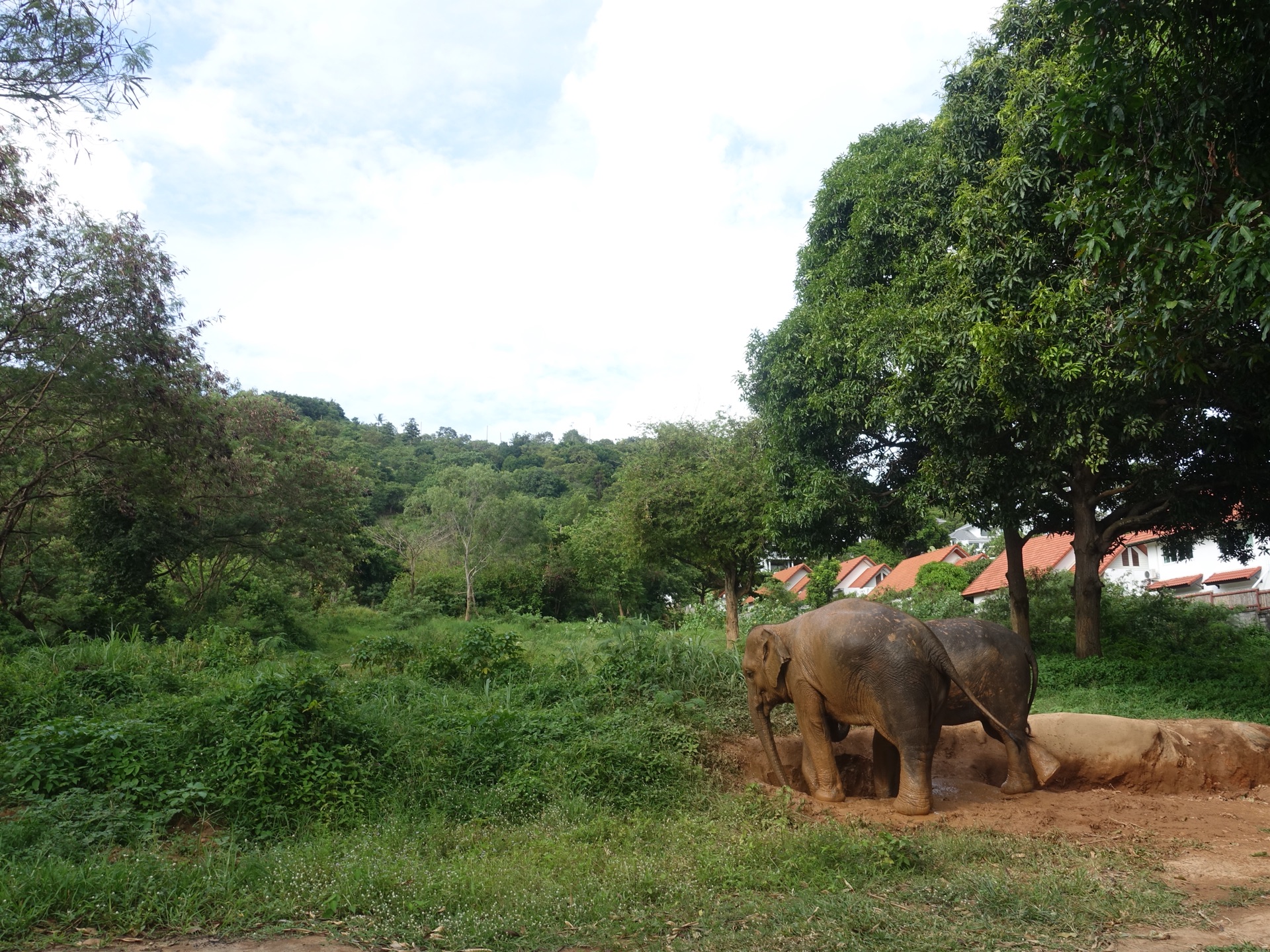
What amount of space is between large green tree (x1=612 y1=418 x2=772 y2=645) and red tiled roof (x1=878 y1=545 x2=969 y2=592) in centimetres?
2501

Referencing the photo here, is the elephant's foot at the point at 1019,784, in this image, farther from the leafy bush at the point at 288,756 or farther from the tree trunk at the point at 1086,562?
the tree trunk at the point at 1086,562

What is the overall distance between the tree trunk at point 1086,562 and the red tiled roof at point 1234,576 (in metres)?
24.6

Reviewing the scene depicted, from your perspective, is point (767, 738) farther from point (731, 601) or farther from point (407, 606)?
point (407, 606)

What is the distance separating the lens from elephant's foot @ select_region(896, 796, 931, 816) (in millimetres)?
7738

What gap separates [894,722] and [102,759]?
271 inches

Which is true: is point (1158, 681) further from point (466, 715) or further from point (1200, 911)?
point (466, 715)

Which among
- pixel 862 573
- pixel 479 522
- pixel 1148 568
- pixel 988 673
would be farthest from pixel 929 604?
pixel 862 573

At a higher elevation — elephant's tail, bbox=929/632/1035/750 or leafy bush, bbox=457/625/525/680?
leafy bush, bbox=457/625/525/680

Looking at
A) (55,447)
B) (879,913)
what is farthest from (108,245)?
(879,913)

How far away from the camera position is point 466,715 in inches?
348

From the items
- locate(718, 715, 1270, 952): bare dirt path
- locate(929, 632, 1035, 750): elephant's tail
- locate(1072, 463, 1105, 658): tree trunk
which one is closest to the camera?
locate(718, 715, 1270, 952): bare dirt path

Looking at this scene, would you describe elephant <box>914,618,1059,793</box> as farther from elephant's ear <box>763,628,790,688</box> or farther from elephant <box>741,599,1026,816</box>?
elephant's ear <box>763,628,790,688</box>

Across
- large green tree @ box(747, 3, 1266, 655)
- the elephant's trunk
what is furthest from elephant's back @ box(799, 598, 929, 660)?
large green tree @ box(747, 3, 1266, 655)

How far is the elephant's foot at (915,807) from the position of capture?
25.4ft
